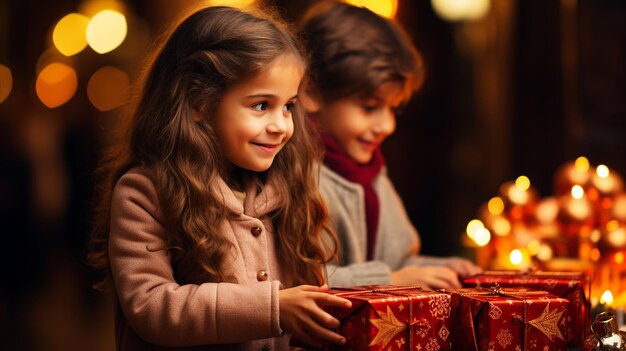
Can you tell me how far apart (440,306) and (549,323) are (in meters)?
0.19

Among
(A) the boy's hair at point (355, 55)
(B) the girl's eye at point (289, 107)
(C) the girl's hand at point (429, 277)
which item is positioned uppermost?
(A) the boy's hair at point (355, 55)

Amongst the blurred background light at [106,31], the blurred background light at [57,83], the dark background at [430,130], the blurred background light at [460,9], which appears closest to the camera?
the dark background at [430,130]

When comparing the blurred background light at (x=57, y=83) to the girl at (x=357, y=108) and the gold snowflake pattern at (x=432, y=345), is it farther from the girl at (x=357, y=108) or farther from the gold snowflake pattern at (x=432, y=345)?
the gold snowflake pattern at (x=432, y=345)

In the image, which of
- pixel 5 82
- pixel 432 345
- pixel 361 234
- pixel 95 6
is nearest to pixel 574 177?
pixel 361 234

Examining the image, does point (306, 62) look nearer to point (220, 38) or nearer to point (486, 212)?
point (220, 38)

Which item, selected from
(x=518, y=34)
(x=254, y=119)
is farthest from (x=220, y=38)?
(x=518, y=34)

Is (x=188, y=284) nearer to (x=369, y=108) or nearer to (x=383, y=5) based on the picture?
(x=369, y=108)

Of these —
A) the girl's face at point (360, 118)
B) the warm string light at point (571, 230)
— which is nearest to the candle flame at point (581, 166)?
the warm string light at point (571, 230)

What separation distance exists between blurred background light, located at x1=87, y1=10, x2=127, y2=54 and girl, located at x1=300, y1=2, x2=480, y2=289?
14.4ft

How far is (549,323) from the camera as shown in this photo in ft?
4.74

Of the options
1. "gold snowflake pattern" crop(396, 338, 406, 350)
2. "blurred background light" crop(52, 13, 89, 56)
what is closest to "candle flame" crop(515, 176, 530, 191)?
"gold snowflake pattern" crop(396, 338, 406, 350)

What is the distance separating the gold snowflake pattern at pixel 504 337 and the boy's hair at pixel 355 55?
2.76 feet

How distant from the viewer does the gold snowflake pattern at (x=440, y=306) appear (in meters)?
1.41

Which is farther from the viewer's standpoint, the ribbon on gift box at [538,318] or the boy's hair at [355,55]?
the boy's hair at [355,55]
